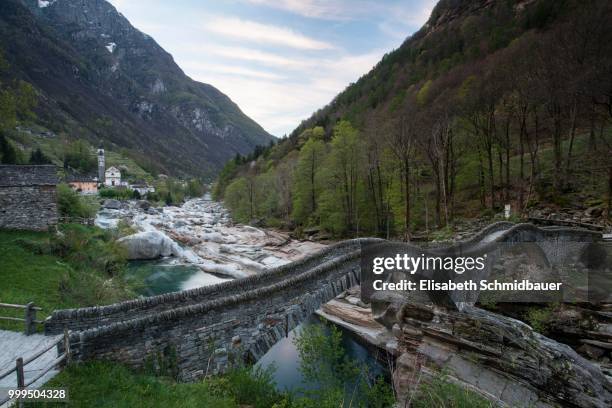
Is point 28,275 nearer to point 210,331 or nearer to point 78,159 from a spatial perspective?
point 210,331

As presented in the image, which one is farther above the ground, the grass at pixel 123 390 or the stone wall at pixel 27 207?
the stone wall at pixel 27 207

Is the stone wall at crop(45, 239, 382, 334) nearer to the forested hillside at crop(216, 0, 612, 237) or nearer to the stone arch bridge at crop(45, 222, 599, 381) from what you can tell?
the stone arch bridge at crop(45, 222, 599, 381)

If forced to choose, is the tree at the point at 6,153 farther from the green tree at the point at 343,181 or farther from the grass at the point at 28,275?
the green tree at the point at 343,181

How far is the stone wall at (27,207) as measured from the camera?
48.9 feet

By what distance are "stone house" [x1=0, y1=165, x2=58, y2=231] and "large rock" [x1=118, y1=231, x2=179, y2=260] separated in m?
11.5

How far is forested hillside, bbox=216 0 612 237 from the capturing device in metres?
19.2

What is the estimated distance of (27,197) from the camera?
50.6 ft

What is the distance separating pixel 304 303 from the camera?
368 inches

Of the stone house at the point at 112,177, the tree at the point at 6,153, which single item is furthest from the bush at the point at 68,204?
the stone house at the point at 112,177

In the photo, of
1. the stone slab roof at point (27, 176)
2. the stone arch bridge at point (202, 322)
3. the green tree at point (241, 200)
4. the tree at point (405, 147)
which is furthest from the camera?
the green tree at point (241, 200)

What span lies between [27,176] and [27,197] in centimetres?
117

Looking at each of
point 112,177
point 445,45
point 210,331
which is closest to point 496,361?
point 210,331

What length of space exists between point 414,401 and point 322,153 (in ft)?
98.5

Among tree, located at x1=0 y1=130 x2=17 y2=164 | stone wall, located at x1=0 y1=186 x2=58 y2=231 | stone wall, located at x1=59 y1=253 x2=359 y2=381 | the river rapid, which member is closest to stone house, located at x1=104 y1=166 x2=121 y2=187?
tree, located at x1=0 y1=130 x2=17 y2=164
